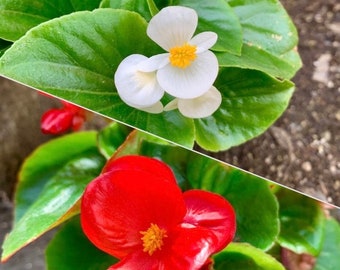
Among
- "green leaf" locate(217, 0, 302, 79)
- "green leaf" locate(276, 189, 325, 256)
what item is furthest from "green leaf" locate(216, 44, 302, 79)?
"green leaf" locate(276, 189, 325, 256)

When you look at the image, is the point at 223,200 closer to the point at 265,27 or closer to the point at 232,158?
the point at 265,27

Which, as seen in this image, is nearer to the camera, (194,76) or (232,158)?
(194,76)

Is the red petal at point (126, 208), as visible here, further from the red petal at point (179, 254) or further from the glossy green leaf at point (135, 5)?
the glossy green leaf at point (135, 5)

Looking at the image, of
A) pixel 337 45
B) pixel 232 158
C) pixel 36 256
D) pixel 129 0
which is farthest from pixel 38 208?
pixel 337 45

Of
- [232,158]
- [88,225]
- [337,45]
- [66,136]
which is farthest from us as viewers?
[337,45]

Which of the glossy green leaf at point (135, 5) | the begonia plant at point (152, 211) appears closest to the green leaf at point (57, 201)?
the begonia plant at point (152, 211)

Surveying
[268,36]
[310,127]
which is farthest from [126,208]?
[310,127]

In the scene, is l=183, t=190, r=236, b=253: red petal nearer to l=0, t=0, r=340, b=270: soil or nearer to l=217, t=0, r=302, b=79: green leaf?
l=217, t=0, r=302, b=79: green leaf
